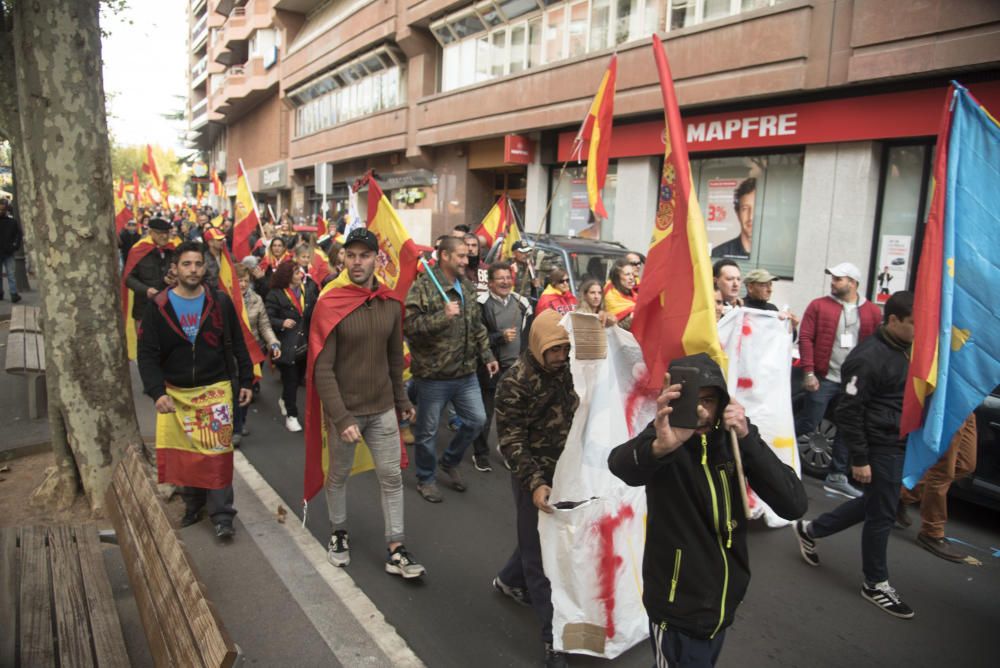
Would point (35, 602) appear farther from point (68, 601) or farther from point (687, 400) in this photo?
point (687, 400)

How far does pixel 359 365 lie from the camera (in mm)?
4133

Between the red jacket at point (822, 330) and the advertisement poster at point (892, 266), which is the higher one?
the advertisement poster at point (892, 266)

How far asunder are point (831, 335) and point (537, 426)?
4005 millimetres

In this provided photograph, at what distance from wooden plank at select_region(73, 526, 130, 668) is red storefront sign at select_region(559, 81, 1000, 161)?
8.60 m

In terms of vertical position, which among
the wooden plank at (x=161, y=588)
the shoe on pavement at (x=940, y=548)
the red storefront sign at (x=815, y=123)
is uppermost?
the red storefront sign at (x=815, y=123)

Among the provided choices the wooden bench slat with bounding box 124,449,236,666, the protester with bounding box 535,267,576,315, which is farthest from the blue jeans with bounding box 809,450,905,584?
the wooden bench slat with bounding box 124,449,236,666

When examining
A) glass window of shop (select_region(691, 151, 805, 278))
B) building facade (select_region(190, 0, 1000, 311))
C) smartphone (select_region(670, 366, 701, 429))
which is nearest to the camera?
smartphone (select_region(670, 366, 701, 429))

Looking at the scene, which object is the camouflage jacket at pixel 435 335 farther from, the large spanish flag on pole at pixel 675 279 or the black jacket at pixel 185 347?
the large spanish flag on pole at pixel 675 279

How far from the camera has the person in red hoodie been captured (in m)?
6.28

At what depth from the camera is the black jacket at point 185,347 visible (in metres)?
4.25

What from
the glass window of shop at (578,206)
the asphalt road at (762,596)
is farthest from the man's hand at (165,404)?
the glass window of shop at (578,206)

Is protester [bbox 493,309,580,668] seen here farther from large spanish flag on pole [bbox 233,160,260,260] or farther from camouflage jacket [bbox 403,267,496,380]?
large spanish flag on pole [bbox 233,160,260,260]

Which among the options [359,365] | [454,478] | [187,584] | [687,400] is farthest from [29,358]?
[687,400]

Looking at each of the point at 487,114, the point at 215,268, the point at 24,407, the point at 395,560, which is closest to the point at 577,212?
the point at 487,114
